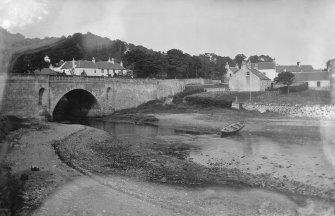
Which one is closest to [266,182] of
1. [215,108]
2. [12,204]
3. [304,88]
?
[12,204]

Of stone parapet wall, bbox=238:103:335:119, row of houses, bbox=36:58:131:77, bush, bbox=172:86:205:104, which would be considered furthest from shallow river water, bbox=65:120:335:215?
row of houses, bbox=36:58:131:77

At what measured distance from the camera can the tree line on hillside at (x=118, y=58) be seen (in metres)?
71.3

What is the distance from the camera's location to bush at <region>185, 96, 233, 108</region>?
71.3 metres

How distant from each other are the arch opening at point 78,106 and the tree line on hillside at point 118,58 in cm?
859

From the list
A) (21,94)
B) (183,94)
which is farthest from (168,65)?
(21,94)

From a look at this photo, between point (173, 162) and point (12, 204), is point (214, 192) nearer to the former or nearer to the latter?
point (173, 162)

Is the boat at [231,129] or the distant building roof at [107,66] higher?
the distant building roof at [107,66]

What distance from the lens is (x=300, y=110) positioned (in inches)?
2344

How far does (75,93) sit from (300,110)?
40.8 meters

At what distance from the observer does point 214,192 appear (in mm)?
23359

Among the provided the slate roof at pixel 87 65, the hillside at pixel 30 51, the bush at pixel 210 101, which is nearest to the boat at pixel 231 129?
the bush at pixel 210 101

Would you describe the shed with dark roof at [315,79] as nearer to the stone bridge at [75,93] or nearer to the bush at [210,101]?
the bush at [210,101]

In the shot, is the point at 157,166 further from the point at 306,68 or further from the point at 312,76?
the point at 306,68

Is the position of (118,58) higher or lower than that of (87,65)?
higher
